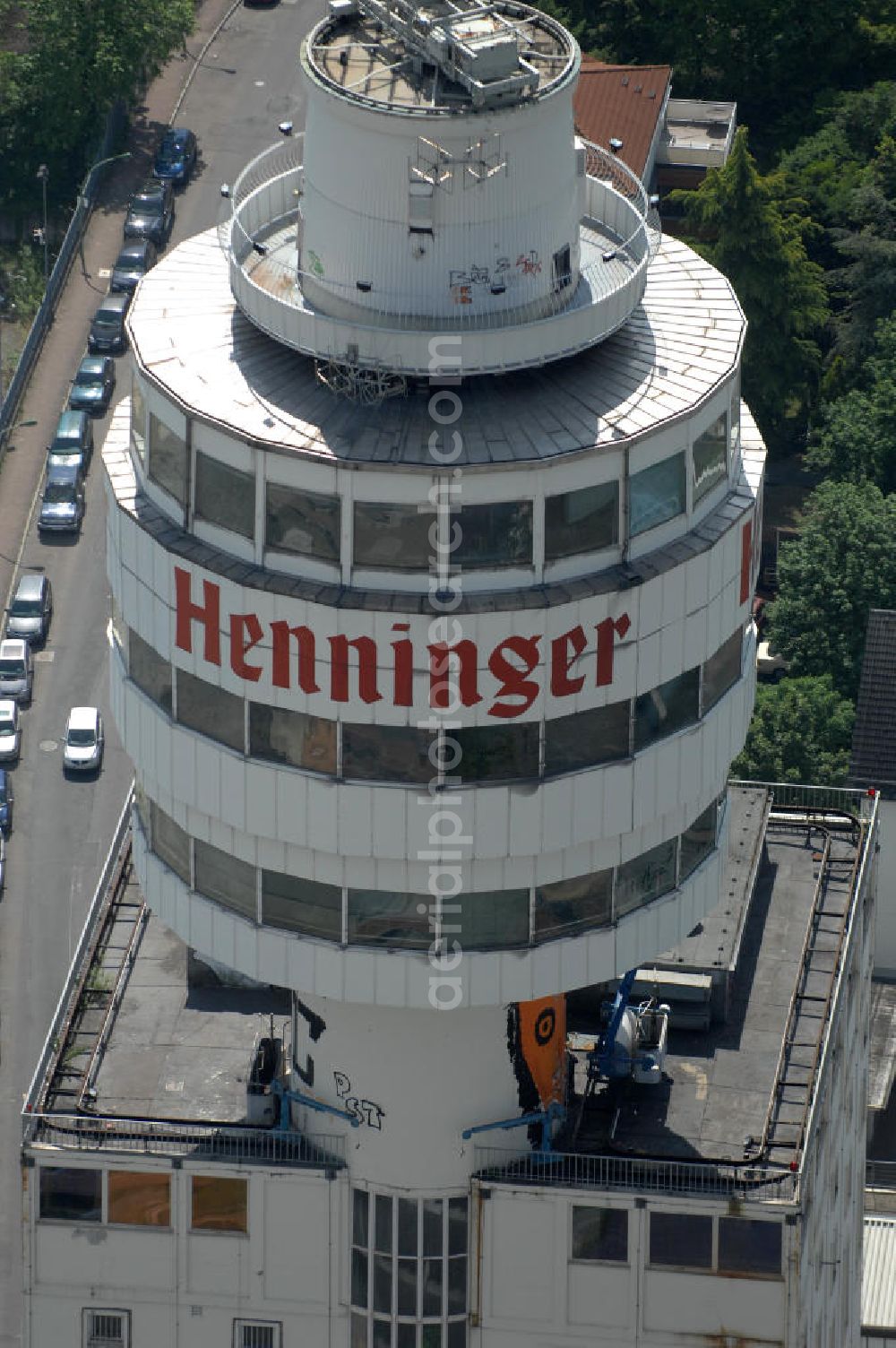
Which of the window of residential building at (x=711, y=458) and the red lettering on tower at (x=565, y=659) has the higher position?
the window of residential building at (x=711, y=458)

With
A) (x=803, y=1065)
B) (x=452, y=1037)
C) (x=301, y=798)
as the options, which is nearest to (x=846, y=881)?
(x=803, y=1065)

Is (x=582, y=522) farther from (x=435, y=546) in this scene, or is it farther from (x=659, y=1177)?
(x=659, y=1177)

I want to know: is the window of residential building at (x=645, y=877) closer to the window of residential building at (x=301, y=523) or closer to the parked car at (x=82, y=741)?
the window of residential building at (x=301, y=523)

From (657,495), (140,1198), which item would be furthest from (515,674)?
(140,1198)

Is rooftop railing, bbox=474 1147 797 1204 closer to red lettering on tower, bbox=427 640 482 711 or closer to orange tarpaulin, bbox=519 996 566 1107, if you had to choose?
orange tarpaulin, bbox=519 996 566 1107

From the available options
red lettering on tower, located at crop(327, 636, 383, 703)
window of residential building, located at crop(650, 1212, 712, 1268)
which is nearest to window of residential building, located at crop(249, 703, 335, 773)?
red lettering on tower, located at crop(327, 636, 383, 703)

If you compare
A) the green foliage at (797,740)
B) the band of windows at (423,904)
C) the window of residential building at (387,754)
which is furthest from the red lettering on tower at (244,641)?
the green foliage at (797,740)

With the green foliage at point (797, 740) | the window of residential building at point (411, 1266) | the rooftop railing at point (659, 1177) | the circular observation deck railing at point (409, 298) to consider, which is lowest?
the green foliage at point (797, 740)
